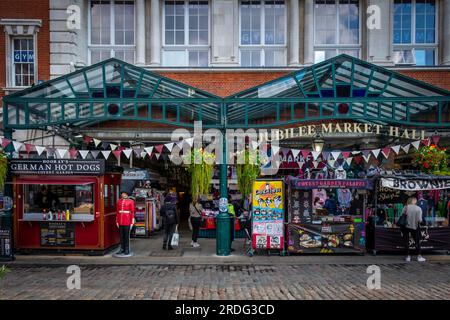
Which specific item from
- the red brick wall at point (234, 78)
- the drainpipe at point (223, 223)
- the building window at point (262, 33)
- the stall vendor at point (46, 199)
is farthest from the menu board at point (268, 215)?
the building window at point (262, 33)

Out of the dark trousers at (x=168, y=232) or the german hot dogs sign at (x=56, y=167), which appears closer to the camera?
the german hot dogs sign at (x=56, y=167)

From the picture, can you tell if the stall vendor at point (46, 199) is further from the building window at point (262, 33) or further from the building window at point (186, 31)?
the building window at point (262, 33)

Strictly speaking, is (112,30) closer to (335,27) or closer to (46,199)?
(46,199)

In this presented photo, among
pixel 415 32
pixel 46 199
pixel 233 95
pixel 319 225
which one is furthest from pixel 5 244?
pixel 415 32

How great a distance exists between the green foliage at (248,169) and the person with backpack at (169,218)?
2.68m

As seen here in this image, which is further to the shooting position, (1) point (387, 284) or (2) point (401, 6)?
(2) point (401, 6)

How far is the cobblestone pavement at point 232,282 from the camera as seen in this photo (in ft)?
28.1

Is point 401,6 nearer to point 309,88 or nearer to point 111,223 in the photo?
point 309,88

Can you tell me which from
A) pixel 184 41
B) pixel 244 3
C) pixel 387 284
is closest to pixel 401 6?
pixel 244 3

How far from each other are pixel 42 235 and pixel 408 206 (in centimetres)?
1013

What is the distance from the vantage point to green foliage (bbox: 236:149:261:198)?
49.5 feet

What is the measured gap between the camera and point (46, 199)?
42.5ft

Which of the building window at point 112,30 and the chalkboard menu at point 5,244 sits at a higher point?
the building window at point 112,30

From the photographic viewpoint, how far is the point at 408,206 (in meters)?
12.1
